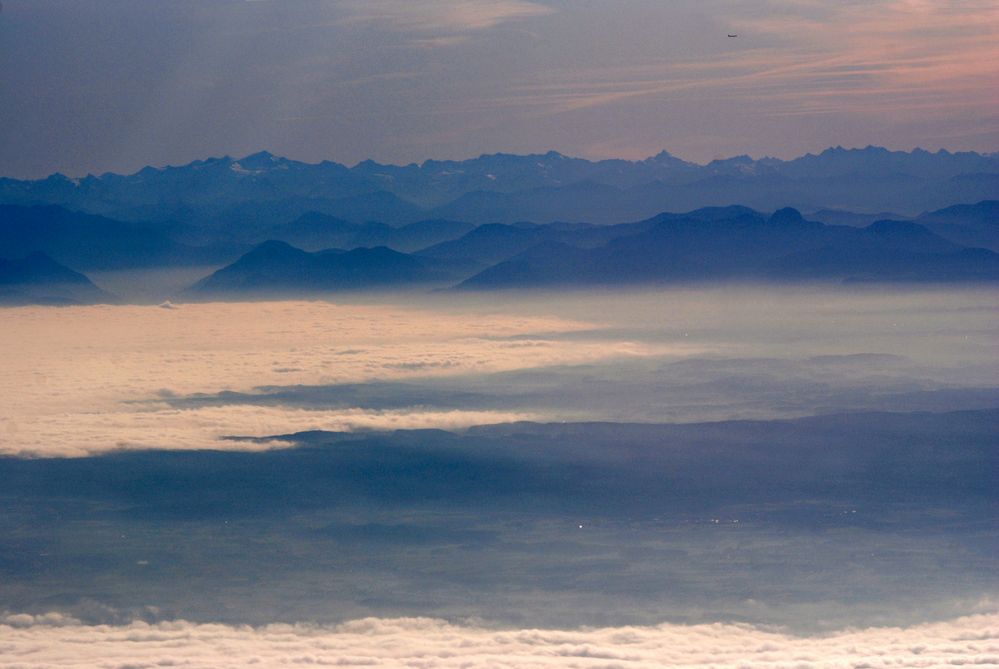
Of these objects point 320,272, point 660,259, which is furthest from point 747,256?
point 320,272

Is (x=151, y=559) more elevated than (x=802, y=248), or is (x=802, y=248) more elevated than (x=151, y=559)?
(x=802, y=248)

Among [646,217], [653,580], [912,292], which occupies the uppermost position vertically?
[646,217]

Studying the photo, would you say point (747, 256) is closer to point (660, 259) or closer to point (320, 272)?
point (660, 259)

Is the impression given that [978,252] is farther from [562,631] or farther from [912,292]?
[562,631]

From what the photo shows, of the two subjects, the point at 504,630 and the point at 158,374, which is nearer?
the point at 504,630

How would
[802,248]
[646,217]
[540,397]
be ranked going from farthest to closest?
[646,217]
[802,248]
[540,397]

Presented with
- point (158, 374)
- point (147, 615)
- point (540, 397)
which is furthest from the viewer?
point (158, 374)

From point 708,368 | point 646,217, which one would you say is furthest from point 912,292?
point 708,368
